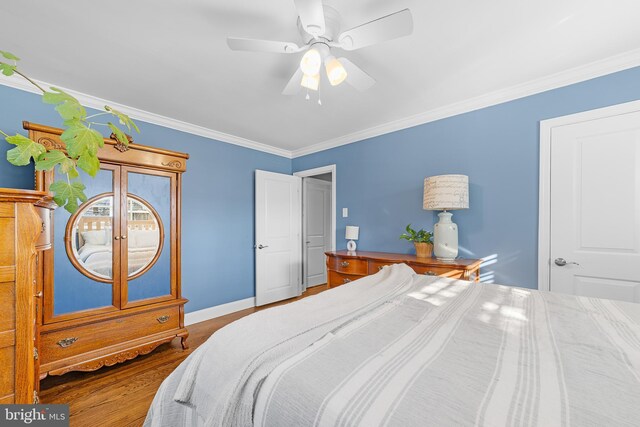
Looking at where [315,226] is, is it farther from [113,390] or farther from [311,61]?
[311,61]

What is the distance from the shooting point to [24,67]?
2.01m

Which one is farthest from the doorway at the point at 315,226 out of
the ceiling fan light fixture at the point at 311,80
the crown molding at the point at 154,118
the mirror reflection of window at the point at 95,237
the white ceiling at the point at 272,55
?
the ceiling fan light fixture at the point at 311,80

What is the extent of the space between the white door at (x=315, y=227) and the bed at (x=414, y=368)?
11.9ft

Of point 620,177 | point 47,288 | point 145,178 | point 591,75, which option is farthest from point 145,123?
point 620,177

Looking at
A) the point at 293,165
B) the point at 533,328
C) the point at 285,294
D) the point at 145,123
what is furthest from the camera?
the point at 293,165

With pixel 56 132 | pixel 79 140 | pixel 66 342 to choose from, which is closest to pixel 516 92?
pixel 79 140

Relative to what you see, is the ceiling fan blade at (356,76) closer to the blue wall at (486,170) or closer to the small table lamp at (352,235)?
the blue wall at (486,170)

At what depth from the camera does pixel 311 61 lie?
1489 mm

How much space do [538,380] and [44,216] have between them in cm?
216

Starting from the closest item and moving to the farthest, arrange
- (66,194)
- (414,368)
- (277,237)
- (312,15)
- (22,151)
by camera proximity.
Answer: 1. (414,368)
2. (22,151)
3. (66,194)
4. (312,15)
5. (277,237)

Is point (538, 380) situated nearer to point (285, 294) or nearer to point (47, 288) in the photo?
point (47, 288)

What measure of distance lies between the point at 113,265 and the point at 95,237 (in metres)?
0.26

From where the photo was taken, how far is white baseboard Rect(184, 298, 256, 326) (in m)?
3.16

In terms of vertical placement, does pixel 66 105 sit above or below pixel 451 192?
above
